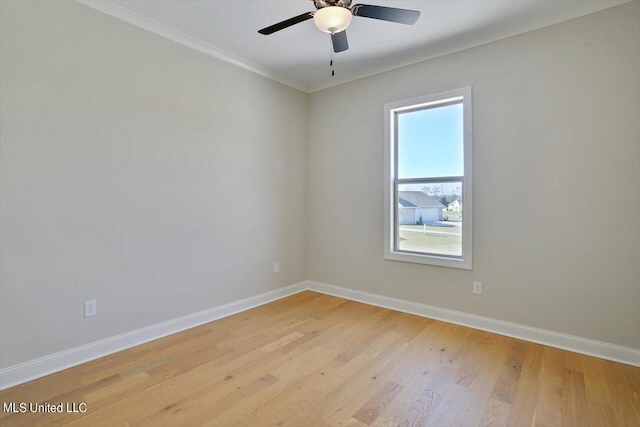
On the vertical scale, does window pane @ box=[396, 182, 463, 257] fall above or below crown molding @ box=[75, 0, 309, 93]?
below

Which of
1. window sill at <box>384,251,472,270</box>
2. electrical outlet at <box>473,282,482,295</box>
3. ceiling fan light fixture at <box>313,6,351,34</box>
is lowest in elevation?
electrical outlet at <box>473,282,482,295</box>

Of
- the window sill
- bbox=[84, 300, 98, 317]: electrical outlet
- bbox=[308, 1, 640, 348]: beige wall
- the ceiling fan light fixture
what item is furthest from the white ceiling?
bbox=[84, 300, 98, 317]: electrical outlet

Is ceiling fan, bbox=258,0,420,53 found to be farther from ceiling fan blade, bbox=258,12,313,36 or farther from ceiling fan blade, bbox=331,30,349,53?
ceiling fan blade, bbox=331,30,349,53

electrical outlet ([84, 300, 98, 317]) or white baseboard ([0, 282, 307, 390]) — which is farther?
electrical outlet ([84, 300, 98, 317])

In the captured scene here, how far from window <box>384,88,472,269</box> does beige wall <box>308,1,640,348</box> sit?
11cm

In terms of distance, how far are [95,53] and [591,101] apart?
3901 millimetres

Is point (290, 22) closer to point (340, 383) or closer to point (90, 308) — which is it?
point (340, 383)

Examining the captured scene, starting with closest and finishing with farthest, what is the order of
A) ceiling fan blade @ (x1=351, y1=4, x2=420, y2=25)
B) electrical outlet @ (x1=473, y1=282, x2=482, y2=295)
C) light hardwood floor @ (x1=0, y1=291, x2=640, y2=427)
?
light hardwood floor @ (x1=0, y1=291, x2=640, y2=427), ceiling fan blade @ (x1=351, y1=4, x2=420, y2=25), electrical outlet @ (x1=473, y1=282, x2=482, y2=295)

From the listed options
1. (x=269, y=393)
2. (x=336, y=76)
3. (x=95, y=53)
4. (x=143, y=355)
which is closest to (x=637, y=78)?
(x=336, y=76)

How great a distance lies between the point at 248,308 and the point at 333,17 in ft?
9.77

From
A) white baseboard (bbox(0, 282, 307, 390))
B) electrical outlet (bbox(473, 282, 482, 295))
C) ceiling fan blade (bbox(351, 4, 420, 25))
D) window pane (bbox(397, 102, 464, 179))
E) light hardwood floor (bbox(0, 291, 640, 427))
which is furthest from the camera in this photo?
window pane (bbox(397, 102, 464, 179))

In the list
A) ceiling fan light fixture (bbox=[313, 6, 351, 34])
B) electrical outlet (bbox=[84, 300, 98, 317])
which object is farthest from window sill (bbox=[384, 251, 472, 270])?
electrical outlet (bbox=[84, 300, 98, 317])

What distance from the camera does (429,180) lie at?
3.43 meters

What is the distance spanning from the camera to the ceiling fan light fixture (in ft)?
6.14
